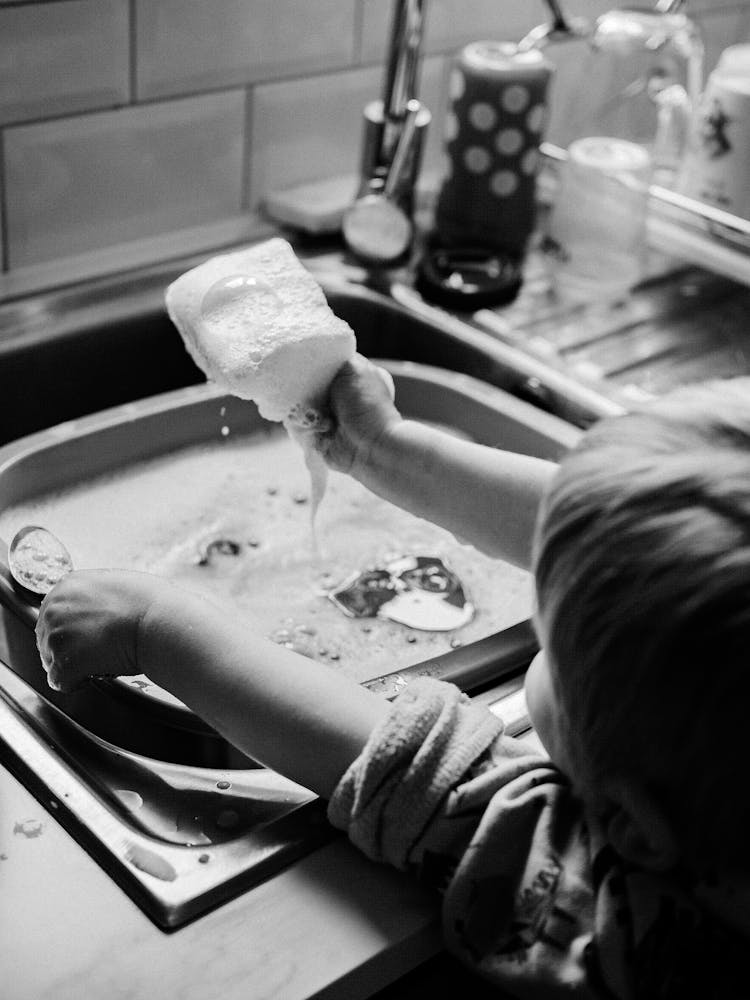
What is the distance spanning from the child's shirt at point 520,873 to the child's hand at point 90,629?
15cm

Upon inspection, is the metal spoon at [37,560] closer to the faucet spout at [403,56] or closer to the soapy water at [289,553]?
the soapy water at [289,553]

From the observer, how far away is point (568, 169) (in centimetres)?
113

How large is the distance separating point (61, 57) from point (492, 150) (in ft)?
1.31

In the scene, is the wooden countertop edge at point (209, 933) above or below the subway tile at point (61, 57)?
below

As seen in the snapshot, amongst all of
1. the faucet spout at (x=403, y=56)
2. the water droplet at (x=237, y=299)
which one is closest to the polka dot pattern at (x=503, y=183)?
the faucet spout at (x=403, y=56)

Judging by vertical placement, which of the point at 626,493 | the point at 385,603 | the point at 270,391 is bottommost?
the point at 385,603

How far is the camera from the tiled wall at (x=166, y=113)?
3.24ft

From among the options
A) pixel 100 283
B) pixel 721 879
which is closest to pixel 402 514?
pixel 100 283

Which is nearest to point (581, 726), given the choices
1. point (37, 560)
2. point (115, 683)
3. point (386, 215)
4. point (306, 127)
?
point (115, 683)

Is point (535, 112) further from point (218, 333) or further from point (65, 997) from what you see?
point (65, 997)

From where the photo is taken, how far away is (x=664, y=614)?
19.1 inches

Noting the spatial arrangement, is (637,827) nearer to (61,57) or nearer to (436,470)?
(436,470)

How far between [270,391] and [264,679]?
8.0 inches

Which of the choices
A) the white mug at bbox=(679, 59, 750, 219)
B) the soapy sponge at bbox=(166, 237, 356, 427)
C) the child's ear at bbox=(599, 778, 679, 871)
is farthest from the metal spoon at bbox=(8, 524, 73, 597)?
the white mug at bbox=(679, 59, 750, 219)
